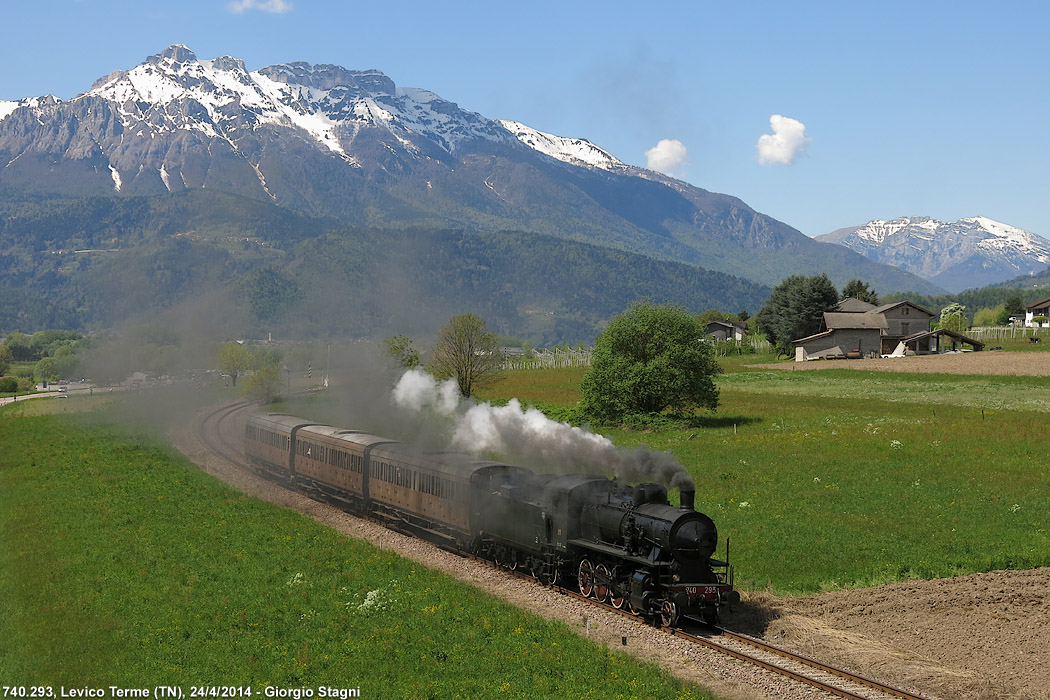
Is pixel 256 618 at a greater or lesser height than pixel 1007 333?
lesser

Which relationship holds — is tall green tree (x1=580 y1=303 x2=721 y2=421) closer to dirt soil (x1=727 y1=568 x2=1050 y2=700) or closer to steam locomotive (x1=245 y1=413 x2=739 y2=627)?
steam locomotive (x1=245 y1=413 x2=739 y2=627)

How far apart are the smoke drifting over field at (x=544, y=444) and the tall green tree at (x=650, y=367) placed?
85.6 ft

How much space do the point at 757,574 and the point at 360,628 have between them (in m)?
14.5

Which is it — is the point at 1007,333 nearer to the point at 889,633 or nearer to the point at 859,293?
the point at 859,293

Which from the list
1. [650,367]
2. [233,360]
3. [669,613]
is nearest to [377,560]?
[669,613]

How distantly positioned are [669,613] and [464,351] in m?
60.0

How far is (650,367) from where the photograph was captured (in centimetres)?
6800

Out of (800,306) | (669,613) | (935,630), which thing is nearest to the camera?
(669,613)

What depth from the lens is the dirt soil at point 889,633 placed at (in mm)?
20344

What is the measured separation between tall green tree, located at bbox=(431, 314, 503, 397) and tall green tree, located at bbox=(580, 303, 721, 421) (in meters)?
14.5

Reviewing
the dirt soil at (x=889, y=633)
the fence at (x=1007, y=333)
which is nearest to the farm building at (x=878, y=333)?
the fence at (x=1007, y=333)

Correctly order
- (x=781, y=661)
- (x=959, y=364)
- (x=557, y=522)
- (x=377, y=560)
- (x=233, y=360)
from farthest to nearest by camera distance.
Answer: (x=959, y=364) < (x=233, y=360) < (x=377, y=560) < (x=557, y=522) < (x=781, y=661)

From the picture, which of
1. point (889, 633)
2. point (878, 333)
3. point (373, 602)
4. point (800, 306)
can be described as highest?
point (800, 306)

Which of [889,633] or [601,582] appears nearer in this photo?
[889,633]
